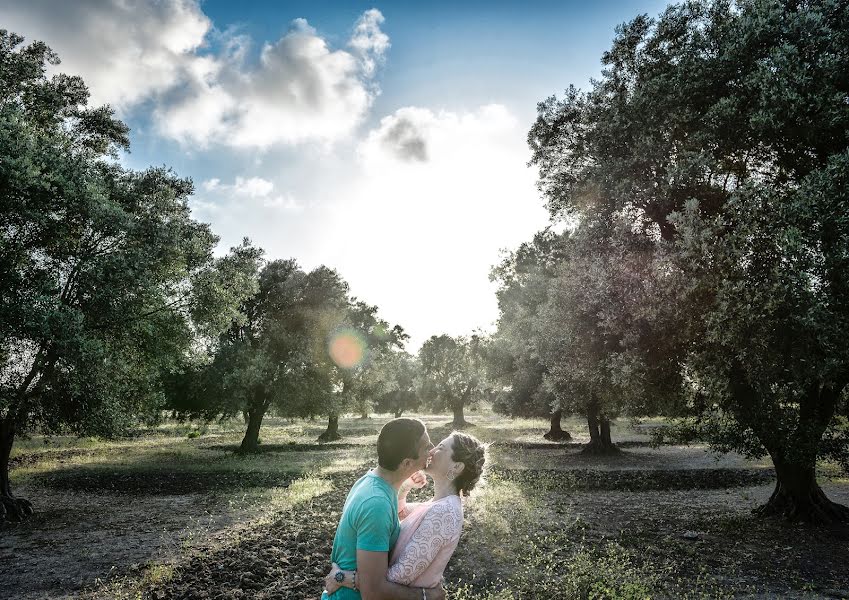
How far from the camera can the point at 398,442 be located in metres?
4.69

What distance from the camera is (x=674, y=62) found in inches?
621

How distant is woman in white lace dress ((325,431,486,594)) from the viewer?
4320mm

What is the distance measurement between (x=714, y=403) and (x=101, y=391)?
22010 millimetres

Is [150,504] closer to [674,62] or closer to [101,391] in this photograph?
[101,391]

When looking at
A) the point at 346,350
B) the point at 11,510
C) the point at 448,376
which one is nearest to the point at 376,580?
the point at 11,510

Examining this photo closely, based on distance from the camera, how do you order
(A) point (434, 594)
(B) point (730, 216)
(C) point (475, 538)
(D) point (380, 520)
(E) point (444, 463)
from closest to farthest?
(D) point (380, 520)
(A) point (434, 594)
(E) point (444, 463)
(C) point (475, 538)
(B) point (730, 216)

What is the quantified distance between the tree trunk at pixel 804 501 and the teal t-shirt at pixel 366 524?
643 inches

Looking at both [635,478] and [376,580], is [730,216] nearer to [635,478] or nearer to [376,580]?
[376,580]

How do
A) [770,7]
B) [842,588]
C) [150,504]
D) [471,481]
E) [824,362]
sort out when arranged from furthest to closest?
[150,504]
[770,7]
[824,362]
[842,588]
[471,481]

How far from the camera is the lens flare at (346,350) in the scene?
42.2m

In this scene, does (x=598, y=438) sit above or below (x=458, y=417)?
above

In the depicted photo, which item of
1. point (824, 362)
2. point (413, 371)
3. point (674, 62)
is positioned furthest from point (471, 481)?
point (413, 371)

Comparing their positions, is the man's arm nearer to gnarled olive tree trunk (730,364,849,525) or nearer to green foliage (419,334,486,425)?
gnarled olive tree trunk (730,364,849,525)

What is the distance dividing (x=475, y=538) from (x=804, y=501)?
36.4 feet
